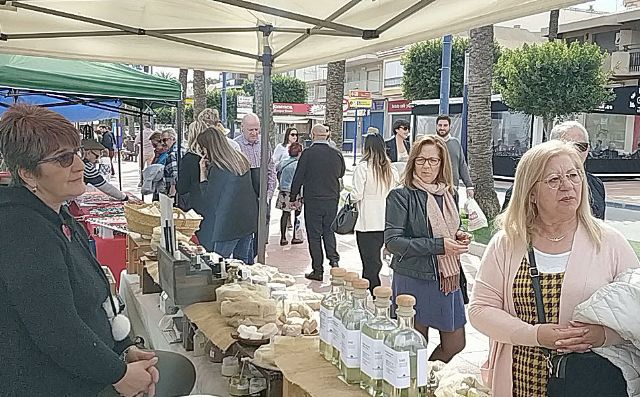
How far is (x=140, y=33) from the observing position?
3.99m

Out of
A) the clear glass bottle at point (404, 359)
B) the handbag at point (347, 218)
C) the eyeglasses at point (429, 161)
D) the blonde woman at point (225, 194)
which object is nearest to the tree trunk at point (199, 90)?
the handbag at point (347, 218)

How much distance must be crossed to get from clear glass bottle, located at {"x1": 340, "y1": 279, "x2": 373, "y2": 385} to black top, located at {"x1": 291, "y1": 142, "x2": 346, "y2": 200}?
4.96 metres

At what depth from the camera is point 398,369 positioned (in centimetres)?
150

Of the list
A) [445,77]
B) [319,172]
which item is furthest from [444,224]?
[445,77]

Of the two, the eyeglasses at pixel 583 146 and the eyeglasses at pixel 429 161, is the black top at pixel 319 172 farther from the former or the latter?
the eyeglasses at pixel 583 146

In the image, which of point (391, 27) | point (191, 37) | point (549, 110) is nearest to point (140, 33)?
point (191, 37)

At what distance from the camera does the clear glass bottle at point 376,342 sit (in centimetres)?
158

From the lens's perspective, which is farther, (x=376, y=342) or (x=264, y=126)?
(x=264, y=126)

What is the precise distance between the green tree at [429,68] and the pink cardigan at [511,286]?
23.3m

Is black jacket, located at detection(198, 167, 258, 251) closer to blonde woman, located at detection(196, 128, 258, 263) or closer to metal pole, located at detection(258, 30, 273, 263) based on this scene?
blonde woman, located at detection(196, 128, 258, 263)

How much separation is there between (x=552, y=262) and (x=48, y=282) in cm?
155

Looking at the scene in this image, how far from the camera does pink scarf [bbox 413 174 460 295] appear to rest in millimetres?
3395

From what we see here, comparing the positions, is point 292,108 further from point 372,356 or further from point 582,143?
point 372,356

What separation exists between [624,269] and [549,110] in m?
17.2
